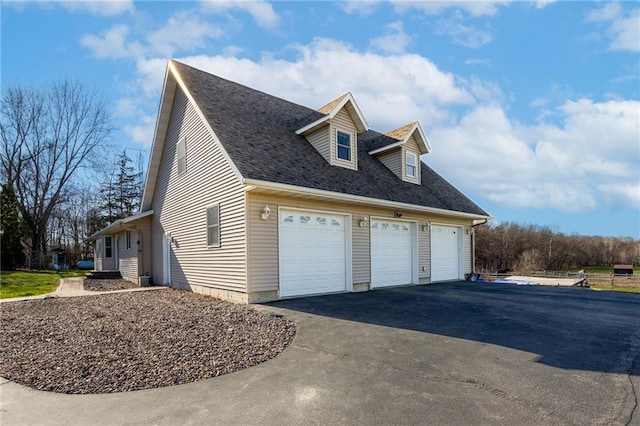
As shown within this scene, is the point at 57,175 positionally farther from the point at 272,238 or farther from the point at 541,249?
the point at 541,249

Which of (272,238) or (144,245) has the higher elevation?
(272,238)

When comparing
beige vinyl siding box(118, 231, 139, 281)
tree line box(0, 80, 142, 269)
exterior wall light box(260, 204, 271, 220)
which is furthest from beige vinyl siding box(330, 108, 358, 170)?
tree line box(0, 80, 142, 269)

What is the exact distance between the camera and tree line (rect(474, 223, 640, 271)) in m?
38.5

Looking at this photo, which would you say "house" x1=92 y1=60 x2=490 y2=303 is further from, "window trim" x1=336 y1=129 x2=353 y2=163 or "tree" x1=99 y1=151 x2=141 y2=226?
"tree" x1=99 y1=151 x2=141 y2=226

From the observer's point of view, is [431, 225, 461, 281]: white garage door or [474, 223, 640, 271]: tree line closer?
[431, 225, 461, 281]: white garage door

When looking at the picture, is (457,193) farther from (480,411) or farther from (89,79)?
(89,79)

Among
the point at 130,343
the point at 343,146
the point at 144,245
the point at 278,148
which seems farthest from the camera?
the point at 144,245

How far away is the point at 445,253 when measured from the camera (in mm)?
15031

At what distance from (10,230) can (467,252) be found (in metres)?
28.2

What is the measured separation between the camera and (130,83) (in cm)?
1266

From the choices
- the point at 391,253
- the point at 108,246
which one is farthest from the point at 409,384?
the point at 108,246

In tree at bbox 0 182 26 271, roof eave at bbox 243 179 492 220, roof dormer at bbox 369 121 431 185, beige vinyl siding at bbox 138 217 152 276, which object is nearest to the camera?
roof eave at bbox 243 179 492 220

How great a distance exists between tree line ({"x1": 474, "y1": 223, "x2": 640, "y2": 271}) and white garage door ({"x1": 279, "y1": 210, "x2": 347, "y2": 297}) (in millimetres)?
29703

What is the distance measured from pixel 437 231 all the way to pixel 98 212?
1313 inches
